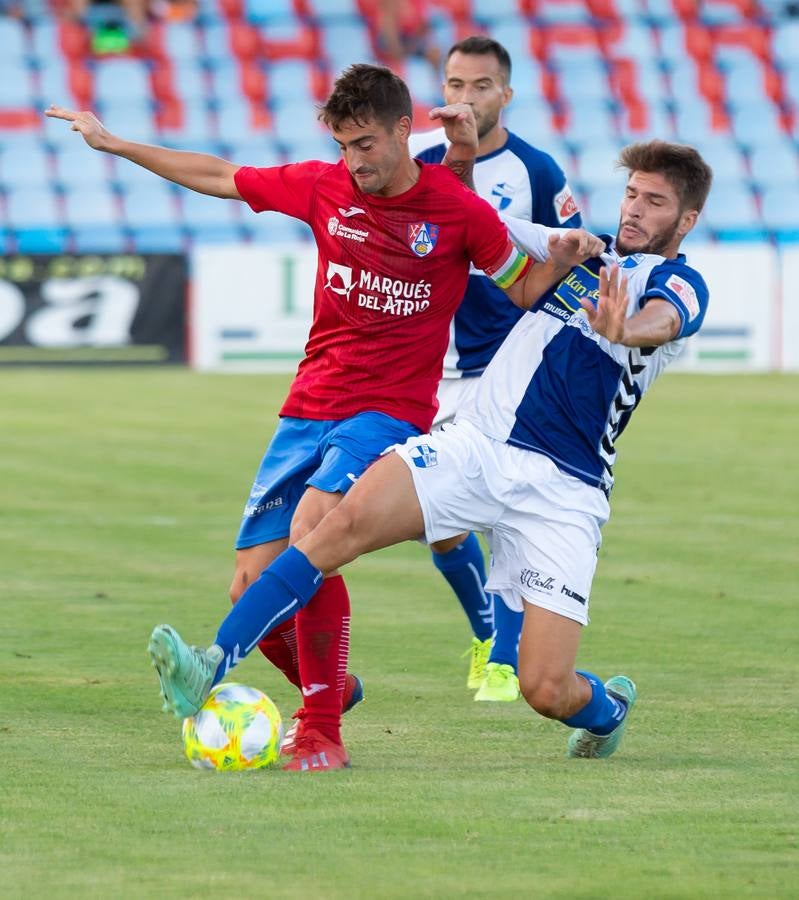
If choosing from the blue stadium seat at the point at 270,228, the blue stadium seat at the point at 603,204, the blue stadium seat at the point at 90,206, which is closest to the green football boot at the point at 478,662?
the blue stadium seat at the point at 270,228

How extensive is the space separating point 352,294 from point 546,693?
4.22ft

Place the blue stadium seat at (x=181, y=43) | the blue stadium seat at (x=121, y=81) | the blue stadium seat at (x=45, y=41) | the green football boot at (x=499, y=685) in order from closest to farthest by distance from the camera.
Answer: the green football boot at (x=499, y=685), the blue stadium seat at (x=121, y=81), the blue stadium seat at (x=45, y=41), the blue stadium seat at (x=181, y=43)

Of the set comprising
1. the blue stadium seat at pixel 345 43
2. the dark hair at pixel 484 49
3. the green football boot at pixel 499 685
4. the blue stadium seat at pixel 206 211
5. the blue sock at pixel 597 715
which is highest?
the dark hair at pixel 484 49

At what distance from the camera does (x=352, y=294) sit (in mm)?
5457

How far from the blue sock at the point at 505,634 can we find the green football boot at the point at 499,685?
0.03 metres

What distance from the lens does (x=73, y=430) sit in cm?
1529

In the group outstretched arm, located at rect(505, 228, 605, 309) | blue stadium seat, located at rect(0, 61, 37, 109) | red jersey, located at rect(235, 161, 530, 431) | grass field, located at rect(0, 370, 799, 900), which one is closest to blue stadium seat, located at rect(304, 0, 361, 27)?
blue stadium seat, located at rect(0, 61, 37, 109)

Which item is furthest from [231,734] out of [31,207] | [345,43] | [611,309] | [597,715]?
[345,43]

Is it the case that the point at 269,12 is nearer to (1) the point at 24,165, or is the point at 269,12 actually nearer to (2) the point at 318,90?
(2) the point at 318,90

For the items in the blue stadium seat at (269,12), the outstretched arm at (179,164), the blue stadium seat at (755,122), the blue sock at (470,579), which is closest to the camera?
the outstretched arm at (179,164)

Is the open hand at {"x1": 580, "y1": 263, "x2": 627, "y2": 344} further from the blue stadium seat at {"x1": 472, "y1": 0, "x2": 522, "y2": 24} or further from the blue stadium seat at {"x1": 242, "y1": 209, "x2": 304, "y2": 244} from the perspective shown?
the blue stadium seat at {"x1": 472, "y1": 0, "x2": 522, "y2": 24}

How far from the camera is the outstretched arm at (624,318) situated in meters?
4.97

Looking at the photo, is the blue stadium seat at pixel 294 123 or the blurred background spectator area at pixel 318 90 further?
the blue stadium seat at pixel 294 123

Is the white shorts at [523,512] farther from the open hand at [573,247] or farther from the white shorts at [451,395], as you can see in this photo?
the white shorts at [451,395]
